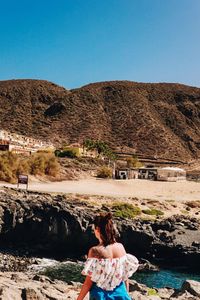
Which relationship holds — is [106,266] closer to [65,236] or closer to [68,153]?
[65,236]

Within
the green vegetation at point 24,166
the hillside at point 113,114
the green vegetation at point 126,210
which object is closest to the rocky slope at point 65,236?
the green vegetation at point 126,210

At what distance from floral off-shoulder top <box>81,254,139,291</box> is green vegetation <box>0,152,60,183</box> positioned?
4305cm

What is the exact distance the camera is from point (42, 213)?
25781 mm

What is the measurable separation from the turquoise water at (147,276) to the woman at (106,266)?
1438cm

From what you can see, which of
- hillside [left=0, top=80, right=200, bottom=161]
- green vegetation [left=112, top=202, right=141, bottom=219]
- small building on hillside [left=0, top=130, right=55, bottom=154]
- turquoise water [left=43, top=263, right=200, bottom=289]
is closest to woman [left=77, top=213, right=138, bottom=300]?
turquoise water [left=43, top=263, right=200, bottom=289]

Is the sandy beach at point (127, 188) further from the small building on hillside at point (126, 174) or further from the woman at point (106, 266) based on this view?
the woman at point (106, 266)

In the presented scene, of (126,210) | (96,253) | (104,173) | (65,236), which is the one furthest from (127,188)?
(96,253)

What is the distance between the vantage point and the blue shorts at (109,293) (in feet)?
18.0

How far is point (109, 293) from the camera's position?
217 inches

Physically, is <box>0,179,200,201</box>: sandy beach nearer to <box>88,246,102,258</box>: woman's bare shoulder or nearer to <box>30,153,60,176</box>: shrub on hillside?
<box>30,153,60,176</box>: shrub on hillside

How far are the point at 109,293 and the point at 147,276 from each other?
16.4 meters

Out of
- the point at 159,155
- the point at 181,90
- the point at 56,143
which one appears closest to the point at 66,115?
the point at 56,143

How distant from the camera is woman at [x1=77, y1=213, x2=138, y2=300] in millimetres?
5266

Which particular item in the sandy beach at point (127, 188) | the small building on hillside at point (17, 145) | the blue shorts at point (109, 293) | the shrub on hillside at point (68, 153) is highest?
the small building on hillside at point (17, 145)
